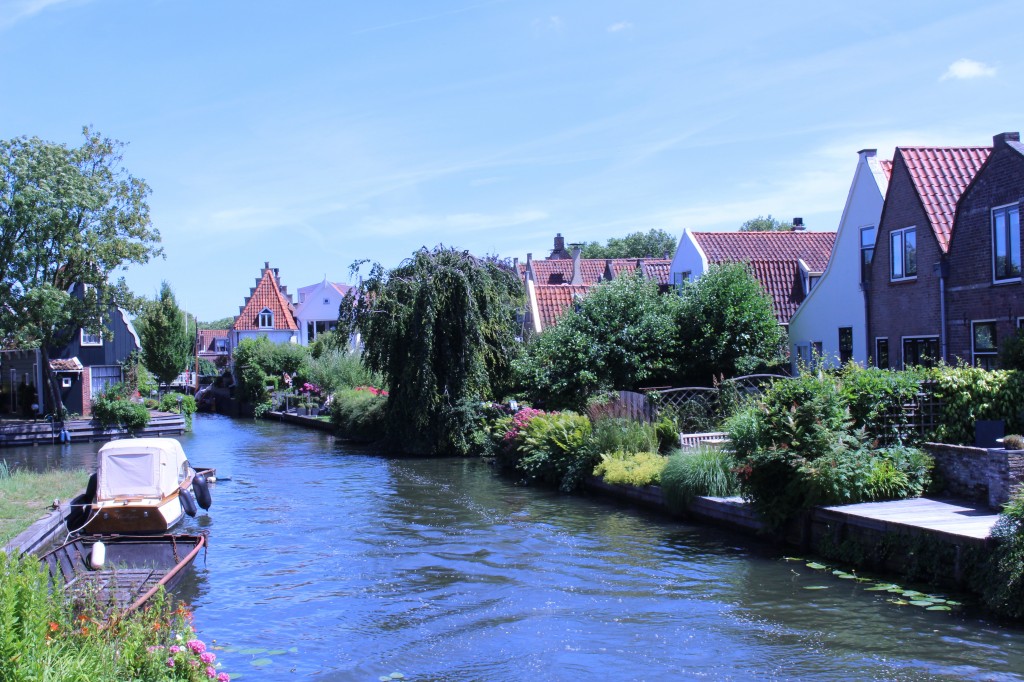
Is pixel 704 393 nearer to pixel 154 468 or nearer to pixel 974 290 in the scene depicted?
pixel 974 290

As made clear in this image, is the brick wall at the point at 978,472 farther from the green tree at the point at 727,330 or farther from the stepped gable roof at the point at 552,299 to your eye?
the stepped gable roof at the point at 552,299

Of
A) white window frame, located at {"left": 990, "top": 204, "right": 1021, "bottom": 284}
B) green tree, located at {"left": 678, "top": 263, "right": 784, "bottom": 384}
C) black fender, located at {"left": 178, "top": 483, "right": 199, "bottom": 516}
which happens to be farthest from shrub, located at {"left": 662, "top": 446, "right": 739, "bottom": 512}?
green tree, located at {"left": 678, "top": 263, "right": 784, "bottom": 384}

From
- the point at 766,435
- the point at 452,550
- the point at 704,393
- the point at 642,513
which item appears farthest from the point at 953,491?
the point at 704,393

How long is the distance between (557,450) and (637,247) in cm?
8300

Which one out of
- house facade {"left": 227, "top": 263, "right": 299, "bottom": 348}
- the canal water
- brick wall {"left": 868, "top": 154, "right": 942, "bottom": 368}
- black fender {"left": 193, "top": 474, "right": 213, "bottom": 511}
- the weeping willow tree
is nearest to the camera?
the canal water

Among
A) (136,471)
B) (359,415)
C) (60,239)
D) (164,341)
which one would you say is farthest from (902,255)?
(164,341)

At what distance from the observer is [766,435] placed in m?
15.2

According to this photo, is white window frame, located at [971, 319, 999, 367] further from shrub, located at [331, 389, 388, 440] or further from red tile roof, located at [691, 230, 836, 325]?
shrub, located at [331, 389, 388, 440]

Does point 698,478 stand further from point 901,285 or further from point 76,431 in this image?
point 76,431

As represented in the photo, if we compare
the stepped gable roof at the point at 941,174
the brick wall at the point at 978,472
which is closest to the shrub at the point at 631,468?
the brick wall at the point at 978,472

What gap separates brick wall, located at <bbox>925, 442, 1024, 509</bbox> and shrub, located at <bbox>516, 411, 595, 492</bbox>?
932 centimetres

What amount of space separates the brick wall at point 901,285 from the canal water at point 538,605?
1093 cm

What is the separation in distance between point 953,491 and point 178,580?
41.7ft

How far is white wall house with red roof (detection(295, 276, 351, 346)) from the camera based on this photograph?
8025 cm
